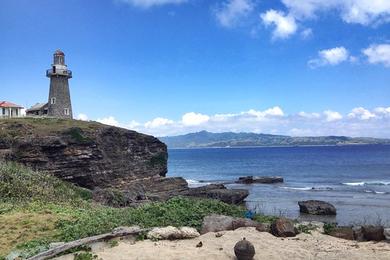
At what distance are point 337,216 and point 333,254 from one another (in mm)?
26711

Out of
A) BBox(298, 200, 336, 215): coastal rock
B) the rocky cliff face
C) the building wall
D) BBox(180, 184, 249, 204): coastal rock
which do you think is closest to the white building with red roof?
the building wall

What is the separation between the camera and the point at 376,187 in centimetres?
6347

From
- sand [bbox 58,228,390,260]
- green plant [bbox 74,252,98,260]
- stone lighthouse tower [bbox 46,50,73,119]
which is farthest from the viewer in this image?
stone lighthouse tower [bbox 46,50,73,119]

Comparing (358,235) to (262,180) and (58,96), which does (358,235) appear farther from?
(262,180)

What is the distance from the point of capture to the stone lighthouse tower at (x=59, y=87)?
229 feet

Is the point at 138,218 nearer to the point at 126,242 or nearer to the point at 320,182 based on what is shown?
the point at 126,242

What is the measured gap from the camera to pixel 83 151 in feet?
176


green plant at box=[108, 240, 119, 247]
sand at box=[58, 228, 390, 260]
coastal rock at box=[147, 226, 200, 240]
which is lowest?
sand at box=[58, 228, 390, 260]

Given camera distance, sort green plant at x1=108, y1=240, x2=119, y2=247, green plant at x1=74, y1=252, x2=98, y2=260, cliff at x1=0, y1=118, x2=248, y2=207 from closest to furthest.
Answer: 1. green plant at x1=74, y1=252, x2=98, y2=260
2. green plant at x1=108, y1=240, x2=119, y2=247
3. cliff at x1=0, y1=118, x2=248, y2=207

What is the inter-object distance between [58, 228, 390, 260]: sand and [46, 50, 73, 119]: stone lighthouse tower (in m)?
57.0

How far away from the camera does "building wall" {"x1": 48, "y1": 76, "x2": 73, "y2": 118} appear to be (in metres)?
70.1

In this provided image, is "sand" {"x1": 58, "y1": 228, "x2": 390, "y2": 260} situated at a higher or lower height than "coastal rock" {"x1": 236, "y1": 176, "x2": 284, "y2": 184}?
higher

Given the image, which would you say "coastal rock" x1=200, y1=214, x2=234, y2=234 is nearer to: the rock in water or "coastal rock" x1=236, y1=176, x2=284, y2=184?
the rock in water

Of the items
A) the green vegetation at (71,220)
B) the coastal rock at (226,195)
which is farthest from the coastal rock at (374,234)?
the coastal rock at (226,195)
